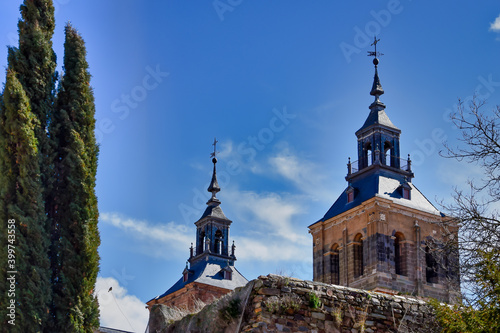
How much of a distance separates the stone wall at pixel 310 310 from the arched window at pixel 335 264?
29.2 meters

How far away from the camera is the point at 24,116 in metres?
15.5

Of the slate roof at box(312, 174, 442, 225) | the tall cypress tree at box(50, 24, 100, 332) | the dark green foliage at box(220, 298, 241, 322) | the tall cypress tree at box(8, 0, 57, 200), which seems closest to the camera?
the dark green foliage at box(220, 298, 241, 322)

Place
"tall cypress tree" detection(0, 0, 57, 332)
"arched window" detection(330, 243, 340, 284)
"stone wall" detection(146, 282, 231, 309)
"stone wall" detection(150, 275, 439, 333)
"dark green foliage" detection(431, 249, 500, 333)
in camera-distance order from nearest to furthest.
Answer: "dark green foliage" detection(431, 249, 500, 333) → "stone wall" detection(150, 275, 439, 333) → "tall cypress tree" detection(0, 0, 57, 332) → "arched window" detection(330, 243, 340, 284) → "stone wall" detection(146, 282, 231, 309)

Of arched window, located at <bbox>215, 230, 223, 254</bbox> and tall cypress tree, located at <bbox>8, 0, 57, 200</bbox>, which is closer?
tall cypress tree, located at <bbox>8, 0, 57, 200</bbox>

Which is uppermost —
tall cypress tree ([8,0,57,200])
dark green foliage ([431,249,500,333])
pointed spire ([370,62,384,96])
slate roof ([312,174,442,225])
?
pointed spire ([370,62,384,96])

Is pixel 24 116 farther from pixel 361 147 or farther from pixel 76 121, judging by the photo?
pixel 361 147

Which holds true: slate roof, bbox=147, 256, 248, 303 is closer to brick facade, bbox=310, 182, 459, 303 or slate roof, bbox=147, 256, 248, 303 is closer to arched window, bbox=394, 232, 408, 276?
brick facade, bbox=310, 182, 459, 303

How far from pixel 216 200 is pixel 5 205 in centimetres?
4166

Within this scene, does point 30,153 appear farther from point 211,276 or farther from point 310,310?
point 211,276

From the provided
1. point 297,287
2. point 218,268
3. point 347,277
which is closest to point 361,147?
point 347,277

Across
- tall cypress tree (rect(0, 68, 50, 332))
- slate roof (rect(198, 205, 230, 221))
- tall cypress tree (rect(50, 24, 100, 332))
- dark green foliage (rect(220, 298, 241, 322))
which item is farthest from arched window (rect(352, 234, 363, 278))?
dark green foliage (rect(220, 298, 241, 322))

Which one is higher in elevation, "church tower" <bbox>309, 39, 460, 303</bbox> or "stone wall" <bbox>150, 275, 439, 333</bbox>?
"church tower" <bbox>309, 39, 460, 303</bbox>

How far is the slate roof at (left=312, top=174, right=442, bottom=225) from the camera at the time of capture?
1574 inches

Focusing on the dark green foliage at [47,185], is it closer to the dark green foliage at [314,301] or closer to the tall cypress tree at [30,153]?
the tall cypress tree at [30,153]
